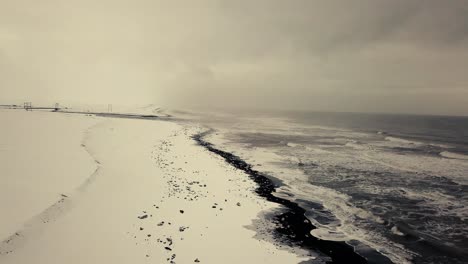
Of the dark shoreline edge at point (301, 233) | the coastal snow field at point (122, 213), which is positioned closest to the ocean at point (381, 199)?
the dark shoreline edge at point (301, 233)

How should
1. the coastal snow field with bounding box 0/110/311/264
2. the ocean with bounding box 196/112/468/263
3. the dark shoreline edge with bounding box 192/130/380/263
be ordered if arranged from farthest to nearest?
1. the ocean with bounding box 196/112/468/263
2. the dark shoreline edge with bounding box 192/130/380/263
3. the coastal snow field with bounding box 0/110/311/264

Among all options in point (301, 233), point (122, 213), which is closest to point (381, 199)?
point (301, 233)

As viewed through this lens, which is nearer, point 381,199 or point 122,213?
point 122,213

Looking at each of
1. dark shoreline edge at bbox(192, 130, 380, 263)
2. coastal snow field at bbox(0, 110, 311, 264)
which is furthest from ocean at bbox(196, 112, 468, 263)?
coastal snow field at bbox(0, 110, 311, 264)

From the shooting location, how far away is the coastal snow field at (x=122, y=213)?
40.8 feet

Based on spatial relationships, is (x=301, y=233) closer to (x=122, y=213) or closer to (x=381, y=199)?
(x=122, y=213)

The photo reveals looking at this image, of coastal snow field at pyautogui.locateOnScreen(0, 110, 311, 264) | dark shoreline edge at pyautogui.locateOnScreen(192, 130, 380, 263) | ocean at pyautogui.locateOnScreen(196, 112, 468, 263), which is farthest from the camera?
ocean at pyautogui.locateOnScreen(196, 112, 468, 263)

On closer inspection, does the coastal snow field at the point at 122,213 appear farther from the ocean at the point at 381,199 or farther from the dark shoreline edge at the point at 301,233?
the ocean at the point at 381,199

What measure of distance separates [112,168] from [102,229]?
12434 millimetres

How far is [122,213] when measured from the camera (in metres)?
16.4

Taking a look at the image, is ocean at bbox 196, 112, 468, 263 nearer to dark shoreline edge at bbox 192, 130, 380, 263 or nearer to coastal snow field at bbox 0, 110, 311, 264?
dark shoreline edge at bbox 192, 130, 380, 263

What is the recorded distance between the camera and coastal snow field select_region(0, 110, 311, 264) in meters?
12.4

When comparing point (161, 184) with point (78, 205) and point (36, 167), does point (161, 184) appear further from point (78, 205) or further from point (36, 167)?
point (36, 167)

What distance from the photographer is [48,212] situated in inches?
589
